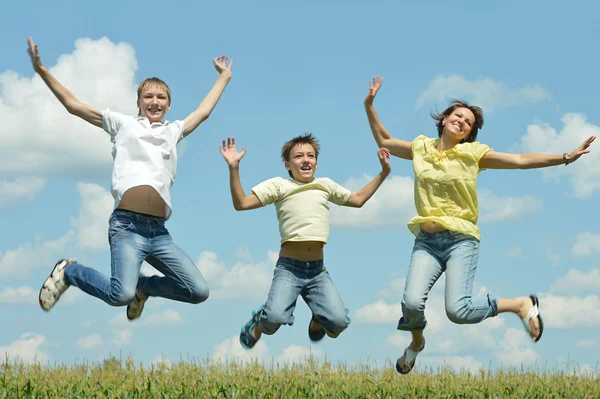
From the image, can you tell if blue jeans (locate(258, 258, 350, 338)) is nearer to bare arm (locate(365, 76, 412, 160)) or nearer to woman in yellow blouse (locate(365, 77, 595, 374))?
woman in yellow blouse (locate(365, 77, 595, 374))

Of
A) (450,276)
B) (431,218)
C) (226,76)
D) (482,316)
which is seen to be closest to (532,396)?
(482,316)

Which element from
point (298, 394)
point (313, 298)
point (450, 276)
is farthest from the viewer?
point (313, 298)

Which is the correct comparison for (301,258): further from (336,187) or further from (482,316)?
(482,316)

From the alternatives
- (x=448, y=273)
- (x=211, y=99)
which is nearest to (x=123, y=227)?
(x=211, y=99)

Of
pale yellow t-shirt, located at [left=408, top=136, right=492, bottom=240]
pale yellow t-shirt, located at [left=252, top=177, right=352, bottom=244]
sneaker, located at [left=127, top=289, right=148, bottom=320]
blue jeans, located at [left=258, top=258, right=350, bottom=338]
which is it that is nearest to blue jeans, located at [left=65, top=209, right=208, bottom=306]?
sneaker, located at [left=127, top=289, right=148, bottom=320]

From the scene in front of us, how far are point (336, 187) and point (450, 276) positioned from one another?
5.70 ft

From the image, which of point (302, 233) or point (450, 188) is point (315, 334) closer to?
point (302, 233)

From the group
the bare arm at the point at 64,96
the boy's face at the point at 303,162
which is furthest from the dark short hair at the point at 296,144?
the bare arm at the point at 64,96

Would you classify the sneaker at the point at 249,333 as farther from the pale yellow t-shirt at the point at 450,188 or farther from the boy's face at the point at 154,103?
the boy's face at the point at 154,103

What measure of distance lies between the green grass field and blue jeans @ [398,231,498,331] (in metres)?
0.86

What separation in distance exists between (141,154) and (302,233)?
2.01 metres

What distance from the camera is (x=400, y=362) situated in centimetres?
962

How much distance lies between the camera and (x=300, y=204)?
907 centimetres

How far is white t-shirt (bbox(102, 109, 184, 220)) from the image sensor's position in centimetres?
866
